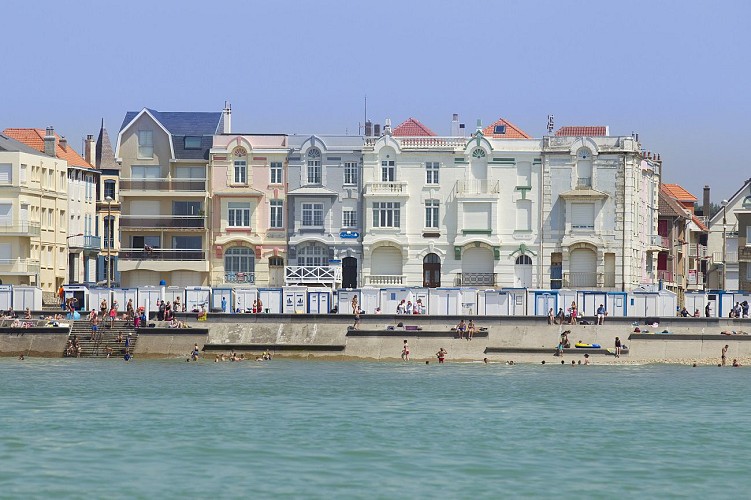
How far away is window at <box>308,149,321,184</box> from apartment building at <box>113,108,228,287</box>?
7.10 metres

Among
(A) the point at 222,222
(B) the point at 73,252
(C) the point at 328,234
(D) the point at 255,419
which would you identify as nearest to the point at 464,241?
(C) the point at 328,234

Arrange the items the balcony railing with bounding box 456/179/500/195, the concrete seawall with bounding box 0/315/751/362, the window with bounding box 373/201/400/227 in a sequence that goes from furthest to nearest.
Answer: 1. the window with bounding box 373/201/400/227
2. the balcony railing with bounding box 456/179/500/195
3. the concrete seawall with bounding box 0/315/751/362

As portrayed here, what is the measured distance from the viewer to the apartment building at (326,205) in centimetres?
10344

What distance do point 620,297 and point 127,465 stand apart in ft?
173

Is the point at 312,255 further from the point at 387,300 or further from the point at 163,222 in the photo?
the point at 387,300

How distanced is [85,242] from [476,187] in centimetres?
3084

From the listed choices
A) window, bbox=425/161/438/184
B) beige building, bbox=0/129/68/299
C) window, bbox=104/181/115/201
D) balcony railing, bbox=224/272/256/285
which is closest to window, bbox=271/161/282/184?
balcony railing, bbox=224/272/256/285

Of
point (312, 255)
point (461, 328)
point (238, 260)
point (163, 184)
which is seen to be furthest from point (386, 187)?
point (461, 328)

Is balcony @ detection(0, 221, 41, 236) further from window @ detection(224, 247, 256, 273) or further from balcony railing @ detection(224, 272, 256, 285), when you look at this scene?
balcony railing @ detection(224, 272, 256, 285)

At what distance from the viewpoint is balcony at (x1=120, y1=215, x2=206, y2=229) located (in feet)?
343

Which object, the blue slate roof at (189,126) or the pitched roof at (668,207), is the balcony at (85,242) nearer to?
the blue slate roof at (189,126)

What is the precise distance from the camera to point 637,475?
45.7 metres

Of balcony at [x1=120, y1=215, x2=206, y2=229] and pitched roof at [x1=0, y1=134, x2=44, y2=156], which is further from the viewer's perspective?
pitched roof at [x1=0, y1=134, x2=44, y2=156]

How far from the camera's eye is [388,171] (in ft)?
340
